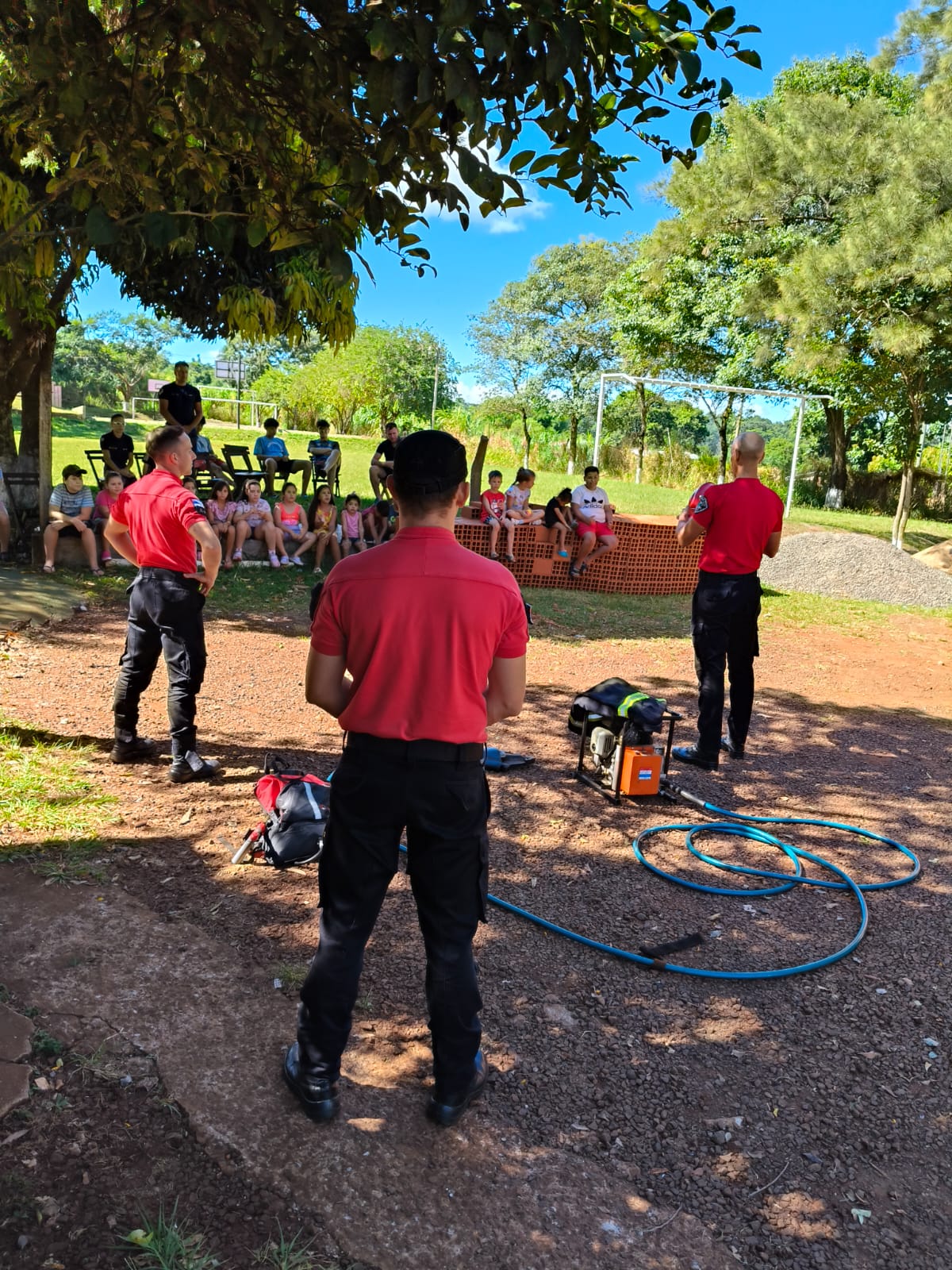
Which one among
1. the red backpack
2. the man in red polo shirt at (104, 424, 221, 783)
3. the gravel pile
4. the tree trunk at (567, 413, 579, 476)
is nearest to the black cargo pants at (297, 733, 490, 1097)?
the red backpack

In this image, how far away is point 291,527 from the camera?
11.7 meters

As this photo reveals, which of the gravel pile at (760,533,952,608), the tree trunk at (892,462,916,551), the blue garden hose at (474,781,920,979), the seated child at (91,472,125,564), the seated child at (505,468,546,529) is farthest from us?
the tree trunk at (892,462,916,551)

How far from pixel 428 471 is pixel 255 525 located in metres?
9.46

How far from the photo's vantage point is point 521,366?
51344 millimetres

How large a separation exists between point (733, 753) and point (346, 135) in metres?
4.65

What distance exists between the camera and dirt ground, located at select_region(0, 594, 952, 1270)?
2.47 meters

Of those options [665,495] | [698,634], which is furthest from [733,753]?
[665,495]

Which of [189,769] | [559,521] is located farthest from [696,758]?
[559,521]

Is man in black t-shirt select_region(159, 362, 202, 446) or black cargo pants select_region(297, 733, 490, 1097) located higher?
man in black t-shirt select_region(159, 362, 202, 446)

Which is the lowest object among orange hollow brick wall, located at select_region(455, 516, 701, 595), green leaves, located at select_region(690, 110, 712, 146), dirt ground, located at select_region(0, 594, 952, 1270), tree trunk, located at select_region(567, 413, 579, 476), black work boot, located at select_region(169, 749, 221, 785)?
dirt ground, located at select_region(0, 594, 952, 1270)

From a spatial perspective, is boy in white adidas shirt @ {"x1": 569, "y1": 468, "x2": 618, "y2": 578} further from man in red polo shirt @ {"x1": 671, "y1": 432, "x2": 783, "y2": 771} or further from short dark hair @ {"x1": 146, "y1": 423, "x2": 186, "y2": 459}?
short dark hair @ {"x1": 146, "y1": 423, "x2": 186, "y2": 459}

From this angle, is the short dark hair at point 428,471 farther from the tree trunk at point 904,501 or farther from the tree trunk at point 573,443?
the tree trunk at point 573,443

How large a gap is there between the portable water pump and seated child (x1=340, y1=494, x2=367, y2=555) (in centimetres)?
660

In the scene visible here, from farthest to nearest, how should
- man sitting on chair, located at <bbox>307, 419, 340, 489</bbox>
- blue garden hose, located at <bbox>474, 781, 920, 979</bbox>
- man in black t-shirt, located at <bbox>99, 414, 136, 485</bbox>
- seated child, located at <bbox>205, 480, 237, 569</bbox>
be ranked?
man sitting on chair, located at <bbox>307, 419, 340, 489</bbox> < man in black t-shirt, located at <bbox>99, 414, 136, 485</bbox> < seated child, located at <bbox>205, 480, 237, 569</bbox> < blue garden hose, located at <bbox>474, 781, 920, 979</bbox>
